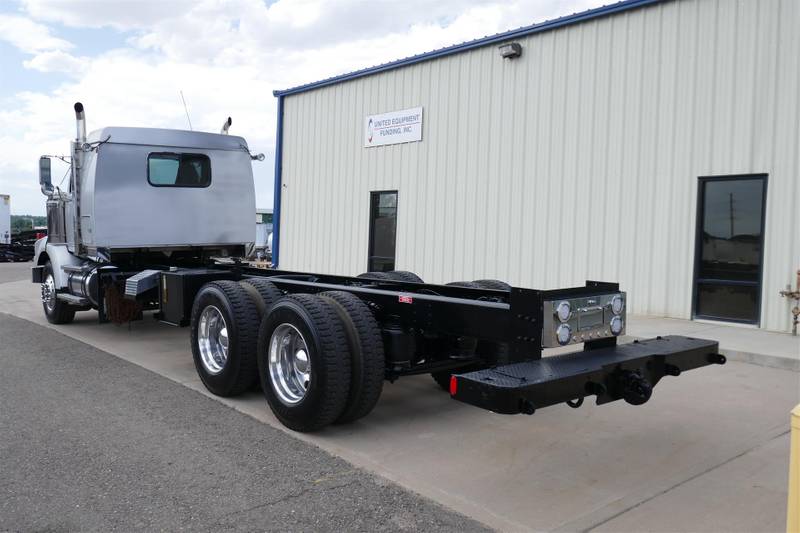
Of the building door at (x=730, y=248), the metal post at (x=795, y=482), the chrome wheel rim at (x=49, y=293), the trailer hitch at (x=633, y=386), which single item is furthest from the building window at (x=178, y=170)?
the metal post at (x=795, y=482)

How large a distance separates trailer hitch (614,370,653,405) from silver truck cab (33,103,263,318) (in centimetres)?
674

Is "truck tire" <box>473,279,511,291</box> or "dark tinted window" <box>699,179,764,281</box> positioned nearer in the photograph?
"truck tire" <box>473,279,511,291</box>

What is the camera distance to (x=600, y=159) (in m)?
11.2

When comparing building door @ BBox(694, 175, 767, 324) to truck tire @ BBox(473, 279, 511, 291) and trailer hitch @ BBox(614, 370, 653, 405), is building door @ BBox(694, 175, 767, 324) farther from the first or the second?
trailer hitch @ BBox(614, 370, 653, 405)

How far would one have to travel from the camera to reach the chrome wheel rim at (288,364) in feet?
16.9

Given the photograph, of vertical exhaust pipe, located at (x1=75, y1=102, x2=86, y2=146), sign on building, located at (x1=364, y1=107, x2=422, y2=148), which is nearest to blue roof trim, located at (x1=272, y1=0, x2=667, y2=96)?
sign on building, located at (x1=364, y1=107, x2=422, y2=148)

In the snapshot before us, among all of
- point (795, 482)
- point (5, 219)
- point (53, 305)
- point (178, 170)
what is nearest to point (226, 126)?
point (178, 170)

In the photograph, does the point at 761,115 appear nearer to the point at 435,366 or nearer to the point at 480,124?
the point at 480,124

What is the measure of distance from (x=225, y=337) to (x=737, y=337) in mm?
6479

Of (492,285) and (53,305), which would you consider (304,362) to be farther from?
(53,305)

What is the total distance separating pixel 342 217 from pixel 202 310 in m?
9.62

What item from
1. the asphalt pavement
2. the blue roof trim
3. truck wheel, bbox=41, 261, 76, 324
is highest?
the blue roof trim

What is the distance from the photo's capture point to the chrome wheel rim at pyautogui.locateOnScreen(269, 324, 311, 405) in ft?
16.9

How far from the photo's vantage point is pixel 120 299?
891 cm
